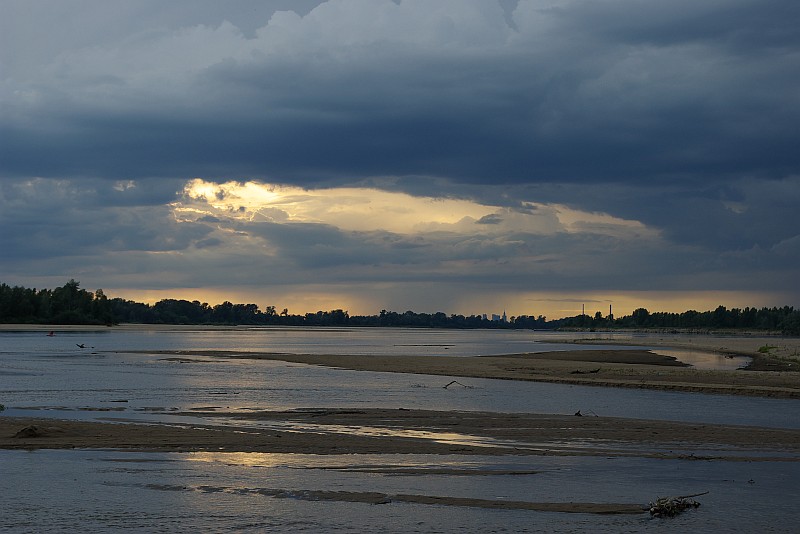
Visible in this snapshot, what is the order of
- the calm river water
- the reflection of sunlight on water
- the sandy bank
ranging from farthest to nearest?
the reflection of sunlight on water
the sandy bank
the calm river water

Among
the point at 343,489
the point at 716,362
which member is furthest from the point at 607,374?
the point at 343,489

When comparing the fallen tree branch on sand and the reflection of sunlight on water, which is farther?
the reflection of sunlight on water

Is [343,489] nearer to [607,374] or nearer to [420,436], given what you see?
[420,436]

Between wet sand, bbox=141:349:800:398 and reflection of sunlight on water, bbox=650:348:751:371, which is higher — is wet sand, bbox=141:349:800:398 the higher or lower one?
the higher one

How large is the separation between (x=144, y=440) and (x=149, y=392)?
61.4 ft

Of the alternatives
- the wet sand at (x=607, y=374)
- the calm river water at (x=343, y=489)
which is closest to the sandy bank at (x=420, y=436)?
the calm river water at (x=343, y=489)

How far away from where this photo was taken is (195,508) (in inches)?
677

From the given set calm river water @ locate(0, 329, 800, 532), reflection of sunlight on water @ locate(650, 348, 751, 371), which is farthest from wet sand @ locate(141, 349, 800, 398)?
calm river water @ locate(0, 329, 800, 532)

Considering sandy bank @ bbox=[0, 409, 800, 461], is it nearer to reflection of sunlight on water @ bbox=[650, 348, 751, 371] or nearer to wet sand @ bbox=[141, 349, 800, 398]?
wet sand @ bbox=[141, 349, 800, 398]

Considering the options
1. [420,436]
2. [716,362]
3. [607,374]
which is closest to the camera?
[420,436]

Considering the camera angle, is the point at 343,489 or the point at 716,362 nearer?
the point at 343,489

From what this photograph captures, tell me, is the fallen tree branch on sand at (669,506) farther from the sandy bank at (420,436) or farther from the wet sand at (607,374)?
the wet sand at (607,374)

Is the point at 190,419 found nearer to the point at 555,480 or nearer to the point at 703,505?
the point at 555,480

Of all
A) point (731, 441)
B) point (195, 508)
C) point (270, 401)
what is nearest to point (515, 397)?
point (270, 401)
